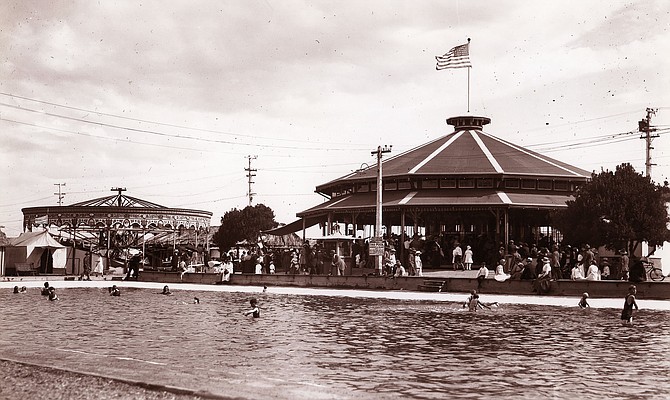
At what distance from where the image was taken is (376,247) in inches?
1473

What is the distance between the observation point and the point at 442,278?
3406cm

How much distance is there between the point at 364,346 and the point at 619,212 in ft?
77.2

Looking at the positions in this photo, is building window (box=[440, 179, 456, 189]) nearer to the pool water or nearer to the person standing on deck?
the person standing on deck

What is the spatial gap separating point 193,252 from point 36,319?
34.9 metres

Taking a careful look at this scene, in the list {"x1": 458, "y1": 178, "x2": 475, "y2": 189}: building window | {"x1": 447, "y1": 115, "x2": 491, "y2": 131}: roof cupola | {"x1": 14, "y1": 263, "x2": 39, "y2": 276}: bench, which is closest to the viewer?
{"x1": 14, "y1": 263, "x2": 39, "y2": 276}: bench

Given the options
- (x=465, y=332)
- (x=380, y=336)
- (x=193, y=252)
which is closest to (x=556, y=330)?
(x=465, y=332)

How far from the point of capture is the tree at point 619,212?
1454 inches

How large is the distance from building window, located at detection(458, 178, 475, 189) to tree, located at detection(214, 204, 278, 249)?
41.4 meters

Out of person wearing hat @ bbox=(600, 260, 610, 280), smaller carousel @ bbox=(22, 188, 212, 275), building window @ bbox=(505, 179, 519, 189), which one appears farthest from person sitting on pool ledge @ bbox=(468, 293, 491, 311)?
smaller carousel @ bbox=(22, 188, 212, 275)

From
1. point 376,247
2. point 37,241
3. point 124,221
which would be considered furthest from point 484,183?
point 124,221

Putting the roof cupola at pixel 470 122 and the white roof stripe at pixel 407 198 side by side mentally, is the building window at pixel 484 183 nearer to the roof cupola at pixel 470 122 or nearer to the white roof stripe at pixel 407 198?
the white roof stripe at pixel 407 198

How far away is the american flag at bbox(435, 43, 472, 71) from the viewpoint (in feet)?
143

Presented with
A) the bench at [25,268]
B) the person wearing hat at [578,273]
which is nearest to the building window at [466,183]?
the person wearing hat at [578,273]

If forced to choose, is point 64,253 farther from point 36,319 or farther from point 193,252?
point 36,319
